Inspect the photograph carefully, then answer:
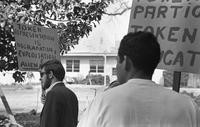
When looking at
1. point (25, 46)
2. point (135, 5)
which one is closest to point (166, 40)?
point (135, 5)

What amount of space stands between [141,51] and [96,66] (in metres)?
39.7

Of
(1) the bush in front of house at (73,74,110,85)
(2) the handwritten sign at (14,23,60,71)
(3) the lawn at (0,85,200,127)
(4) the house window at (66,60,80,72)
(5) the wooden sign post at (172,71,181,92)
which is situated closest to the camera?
(5) the wooden sign post at (172,71,181,92)

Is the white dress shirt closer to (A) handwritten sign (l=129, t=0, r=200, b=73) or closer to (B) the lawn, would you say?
(A) handwritten sign (l=129, t=0, r=200, b=73)

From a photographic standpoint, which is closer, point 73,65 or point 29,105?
point 29,105

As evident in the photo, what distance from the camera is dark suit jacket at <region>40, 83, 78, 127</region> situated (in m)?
4.09

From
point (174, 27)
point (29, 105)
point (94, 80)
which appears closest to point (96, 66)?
point (94, 80)

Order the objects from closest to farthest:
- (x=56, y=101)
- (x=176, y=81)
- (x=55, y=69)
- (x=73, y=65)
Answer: (x=176, y=81) → (x=56, y=101) → (x=55, y=69) → (x=73, y=65)

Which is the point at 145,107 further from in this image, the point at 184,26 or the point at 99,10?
the point at 99,10

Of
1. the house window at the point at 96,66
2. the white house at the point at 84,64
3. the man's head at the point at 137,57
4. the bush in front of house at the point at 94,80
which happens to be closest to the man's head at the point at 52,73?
the man's head at the point at 137,57

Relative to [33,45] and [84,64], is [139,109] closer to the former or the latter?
[33,45]

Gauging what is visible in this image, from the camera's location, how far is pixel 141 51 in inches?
87.4

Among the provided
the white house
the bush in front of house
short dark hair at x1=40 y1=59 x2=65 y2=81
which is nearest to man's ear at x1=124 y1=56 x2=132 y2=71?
short dark hair at x1=40 y1=59 x2=65 y2=81

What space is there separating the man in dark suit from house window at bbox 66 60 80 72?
37855 mm

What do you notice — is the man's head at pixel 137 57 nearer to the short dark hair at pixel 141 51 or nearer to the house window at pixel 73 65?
the short dark hair at pixel 141 51
